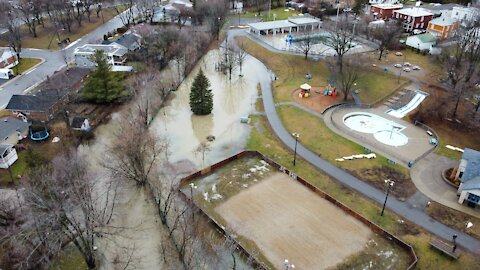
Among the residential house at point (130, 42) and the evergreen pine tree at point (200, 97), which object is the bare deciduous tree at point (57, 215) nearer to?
the evergreen pine tree at point (200, 97)

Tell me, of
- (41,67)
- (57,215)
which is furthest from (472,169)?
(41,67)

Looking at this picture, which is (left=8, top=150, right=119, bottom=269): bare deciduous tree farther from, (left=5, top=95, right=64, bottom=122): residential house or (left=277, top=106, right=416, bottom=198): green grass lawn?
(left=277, top=106, right=416, bottom=198): green grass lawn

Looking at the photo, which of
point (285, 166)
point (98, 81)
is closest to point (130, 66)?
point (98, 81)

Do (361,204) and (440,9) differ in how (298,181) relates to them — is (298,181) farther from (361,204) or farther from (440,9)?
(440,9)

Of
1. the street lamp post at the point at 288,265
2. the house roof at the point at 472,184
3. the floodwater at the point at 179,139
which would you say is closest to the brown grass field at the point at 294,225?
the street lamp post at the point at 288,265

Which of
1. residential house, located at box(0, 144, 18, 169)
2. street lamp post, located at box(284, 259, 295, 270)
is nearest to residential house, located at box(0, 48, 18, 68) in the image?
residential house, located at box(0, 144, 18, 169)

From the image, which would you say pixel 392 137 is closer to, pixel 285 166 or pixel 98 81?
pixel 285 166
